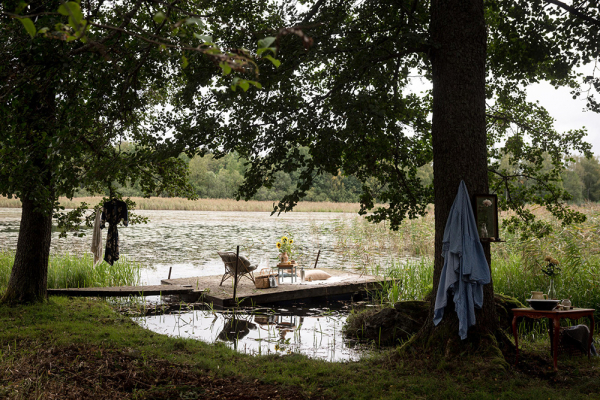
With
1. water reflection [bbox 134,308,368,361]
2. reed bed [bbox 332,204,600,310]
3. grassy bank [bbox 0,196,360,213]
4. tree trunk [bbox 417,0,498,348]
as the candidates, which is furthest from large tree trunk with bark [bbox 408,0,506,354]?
grassy bank [bbox 0,196,360,213]

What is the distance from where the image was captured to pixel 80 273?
9.08m

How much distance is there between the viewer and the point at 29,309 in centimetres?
643

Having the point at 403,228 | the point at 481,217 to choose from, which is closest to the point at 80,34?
the point at 481,217

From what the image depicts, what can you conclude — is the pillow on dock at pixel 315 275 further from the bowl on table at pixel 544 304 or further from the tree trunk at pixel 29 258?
the bowl on table at pixel 544 304

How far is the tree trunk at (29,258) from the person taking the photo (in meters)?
6.70

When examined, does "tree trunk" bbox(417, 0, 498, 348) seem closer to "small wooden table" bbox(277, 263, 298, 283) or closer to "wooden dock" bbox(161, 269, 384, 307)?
"wooden dock" bbox(161, 269, 384, 307)

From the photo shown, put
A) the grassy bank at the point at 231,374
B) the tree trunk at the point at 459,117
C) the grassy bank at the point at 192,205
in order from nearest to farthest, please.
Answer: the grassy bank at the point at 231,374, the tree trunk at the point at 459,117, the grassy bank at the point at 192,205

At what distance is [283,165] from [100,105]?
2.20 meters

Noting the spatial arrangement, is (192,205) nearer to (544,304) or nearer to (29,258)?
(29,258)

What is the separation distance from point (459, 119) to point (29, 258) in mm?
5911

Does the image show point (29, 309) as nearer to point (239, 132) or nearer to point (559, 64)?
point (239, 132)

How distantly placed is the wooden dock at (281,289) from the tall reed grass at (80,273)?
0.82 meters

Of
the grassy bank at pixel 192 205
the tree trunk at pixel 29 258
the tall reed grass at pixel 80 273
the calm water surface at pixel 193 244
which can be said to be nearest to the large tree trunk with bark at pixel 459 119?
the tree trunk at pixel 29 258

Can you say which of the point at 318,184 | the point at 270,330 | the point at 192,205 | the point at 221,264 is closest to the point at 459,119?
the point at 270,330
